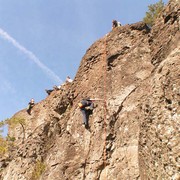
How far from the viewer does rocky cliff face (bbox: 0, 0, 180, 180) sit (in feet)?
36.7

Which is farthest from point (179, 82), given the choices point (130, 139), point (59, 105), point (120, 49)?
point (59, 105)

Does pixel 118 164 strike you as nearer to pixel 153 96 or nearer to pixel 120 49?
pixel 153 96

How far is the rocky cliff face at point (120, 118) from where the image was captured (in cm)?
1117

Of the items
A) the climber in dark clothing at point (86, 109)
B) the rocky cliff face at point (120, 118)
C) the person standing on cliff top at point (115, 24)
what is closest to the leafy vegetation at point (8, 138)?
the rocky cliff face at point (120, 118)

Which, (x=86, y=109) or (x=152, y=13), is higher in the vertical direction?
(x=152, y=13)

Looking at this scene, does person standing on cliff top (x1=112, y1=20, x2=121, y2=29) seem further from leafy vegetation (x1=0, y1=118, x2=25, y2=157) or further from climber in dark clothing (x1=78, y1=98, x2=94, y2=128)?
leafy vegetation (x1=0, y1=118, x2=25, y2=157)

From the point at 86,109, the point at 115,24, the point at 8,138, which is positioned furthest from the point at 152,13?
the point at 8,138

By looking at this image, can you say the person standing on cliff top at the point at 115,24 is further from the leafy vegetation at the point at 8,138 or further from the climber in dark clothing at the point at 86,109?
the leafy vegetation at the point at 8,138

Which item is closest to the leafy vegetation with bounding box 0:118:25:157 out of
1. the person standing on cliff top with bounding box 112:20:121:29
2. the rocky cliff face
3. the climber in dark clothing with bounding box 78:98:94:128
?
the rocky cliff face

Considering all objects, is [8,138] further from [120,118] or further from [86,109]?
[120,118]

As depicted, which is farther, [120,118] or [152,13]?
[152,13]

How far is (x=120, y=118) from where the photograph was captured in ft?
52.7

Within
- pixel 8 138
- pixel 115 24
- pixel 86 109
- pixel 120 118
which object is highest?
pixel 115 24

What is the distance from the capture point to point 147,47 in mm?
18734
